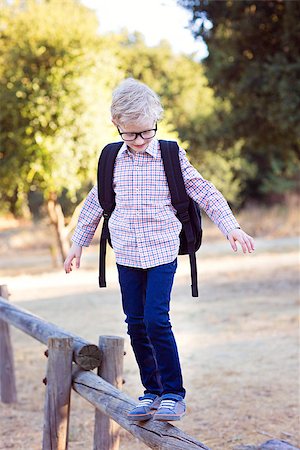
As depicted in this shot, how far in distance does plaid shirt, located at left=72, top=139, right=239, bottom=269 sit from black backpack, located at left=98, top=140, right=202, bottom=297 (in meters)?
0.04

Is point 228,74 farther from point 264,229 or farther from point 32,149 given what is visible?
point 264,229

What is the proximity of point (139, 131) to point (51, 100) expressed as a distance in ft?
49.9

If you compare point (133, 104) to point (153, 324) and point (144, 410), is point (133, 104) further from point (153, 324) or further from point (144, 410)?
point (144, 410)

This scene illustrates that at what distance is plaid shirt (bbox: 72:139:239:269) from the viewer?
3287 mm

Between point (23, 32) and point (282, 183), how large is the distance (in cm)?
1509

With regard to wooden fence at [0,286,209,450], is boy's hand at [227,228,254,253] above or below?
above

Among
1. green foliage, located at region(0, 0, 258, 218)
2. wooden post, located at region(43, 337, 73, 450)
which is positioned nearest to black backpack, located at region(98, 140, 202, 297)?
wooden post, located at region(43, 337, 73, 450)

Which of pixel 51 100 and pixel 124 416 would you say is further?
pixel 51 100

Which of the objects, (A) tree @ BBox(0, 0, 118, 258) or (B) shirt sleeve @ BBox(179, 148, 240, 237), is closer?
(B) shirt sleeve @ BBox(179, 148, 240, 237)

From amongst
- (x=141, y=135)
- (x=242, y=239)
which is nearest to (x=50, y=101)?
(x=141, y=135)

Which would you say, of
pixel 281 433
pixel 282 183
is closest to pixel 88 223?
pixel 281 433

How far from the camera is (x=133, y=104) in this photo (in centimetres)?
317

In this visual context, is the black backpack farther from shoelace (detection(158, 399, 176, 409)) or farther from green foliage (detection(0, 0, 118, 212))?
green foliage (detection(0, 0, 118, 212))

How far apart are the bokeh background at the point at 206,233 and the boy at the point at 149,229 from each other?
204 centimetres
